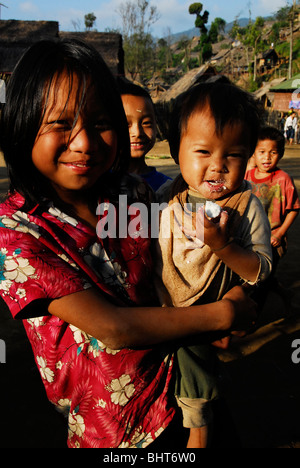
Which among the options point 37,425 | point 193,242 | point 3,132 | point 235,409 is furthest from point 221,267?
point 37,425

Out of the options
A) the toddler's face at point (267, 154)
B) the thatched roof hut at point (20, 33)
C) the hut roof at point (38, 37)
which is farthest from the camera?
the hut roof at point (38, 37)

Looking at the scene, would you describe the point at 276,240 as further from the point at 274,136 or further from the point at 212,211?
the point at 212,211

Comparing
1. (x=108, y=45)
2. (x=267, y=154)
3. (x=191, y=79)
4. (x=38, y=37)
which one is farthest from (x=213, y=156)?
(x=191, y=79)

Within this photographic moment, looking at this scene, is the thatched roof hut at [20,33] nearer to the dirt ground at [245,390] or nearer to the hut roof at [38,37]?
the hut roof at [38,37]

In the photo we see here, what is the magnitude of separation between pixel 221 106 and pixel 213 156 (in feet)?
0.56

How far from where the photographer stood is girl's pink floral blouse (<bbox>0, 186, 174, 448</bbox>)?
90 centimetres

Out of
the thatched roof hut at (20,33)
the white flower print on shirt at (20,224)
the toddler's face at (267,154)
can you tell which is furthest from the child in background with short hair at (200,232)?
the thatched roof hut at (20,33)

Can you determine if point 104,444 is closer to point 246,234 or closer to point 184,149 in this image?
point 246,234

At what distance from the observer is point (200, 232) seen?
1.10 meters

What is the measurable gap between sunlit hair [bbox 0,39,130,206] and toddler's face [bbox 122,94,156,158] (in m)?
0.98

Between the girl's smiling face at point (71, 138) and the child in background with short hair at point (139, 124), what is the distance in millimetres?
1002

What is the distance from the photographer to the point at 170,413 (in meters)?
1.13

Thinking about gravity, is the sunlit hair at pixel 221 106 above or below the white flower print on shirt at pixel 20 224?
above

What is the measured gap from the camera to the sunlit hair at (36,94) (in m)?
0.94
